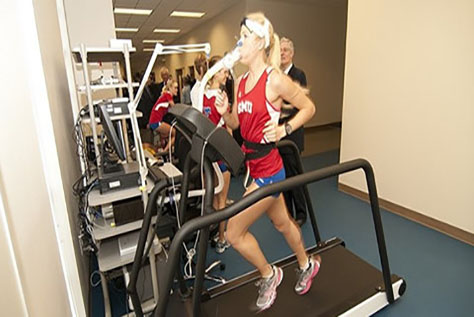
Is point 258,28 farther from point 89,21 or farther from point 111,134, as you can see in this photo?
point 89,21

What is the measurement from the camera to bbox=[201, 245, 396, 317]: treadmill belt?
1.77 m

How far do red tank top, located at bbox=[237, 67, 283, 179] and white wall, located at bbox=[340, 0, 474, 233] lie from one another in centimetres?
194

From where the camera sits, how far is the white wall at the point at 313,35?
7.34m

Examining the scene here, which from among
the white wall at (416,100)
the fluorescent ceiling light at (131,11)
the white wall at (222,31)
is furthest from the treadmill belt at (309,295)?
the fluorescent ceiling light at (131,11)

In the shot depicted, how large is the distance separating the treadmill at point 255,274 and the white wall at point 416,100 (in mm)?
1200

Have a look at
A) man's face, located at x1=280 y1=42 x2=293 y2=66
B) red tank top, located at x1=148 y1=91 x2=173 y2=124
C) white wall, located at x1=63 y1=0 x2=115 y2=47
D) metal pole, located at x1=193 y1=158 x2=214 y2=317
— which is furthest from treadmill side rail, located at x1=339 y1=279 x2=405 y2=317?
white wall, located at x1=63 y1=0 x2=115 y2=47

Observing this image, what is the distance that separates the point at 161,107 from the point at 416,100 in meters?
2.96

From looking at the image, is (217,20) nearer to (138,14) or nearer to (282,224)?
(138,14)

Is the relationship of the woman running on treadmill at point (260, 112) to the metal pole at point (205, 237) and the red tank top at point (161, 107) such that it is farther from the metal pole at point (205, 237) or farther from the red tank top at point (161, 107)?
the red tank top at point (161, 107)

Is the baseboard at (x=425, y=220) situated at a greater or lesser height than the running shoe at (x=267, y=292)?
lesser

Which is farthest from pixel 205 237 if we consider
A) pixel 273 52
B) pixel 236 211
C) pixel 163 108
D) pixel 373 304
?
pixel 163 108

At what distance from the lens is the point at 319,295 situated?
1.89 m

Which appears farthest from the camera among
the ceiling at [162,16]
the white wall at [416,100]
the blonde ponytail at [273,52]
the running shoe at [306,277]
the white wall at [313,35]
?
the white wall at [313,35]

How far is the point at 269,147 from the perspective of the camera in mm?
1639
